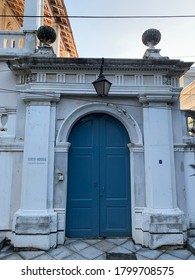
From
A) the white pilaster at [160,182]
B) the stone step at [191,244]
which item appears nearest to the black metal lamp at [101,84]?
the white pilaster at [160,182]

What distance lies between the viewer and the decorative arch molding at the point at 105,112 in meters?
4.25

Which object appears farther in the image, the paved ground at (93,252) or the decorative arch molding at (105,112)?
the decorative arch molding at (105,112)

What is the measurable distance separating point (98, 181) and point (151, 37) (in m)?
3.64

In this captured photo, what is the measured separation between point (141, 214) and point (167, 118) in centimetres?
216

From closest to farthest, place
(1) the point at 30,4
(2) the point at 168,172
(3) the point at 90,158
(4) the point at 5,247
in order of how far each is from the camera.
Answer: (4) the point at 5,247 < (2) the point at 168,172 < (3) the point at 90,158 < (1) the point at 30,4

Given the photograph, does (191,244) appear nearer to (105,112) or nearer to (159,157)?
(159,157)

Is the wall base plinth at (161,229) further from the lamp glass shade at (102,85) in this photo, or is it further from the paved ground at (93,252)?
the lamp glass shade at (102,85)

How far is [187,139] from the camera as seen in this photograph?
4441 mm

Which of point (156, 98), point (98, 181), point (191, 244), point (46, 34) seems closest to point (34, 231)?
point (98, 181)

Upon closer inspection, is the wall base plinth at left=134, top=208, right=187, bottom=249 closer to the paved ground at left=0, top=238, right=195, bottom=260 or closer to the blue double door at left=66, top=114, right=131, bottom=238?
the paved ground at left=0, top=238, right=195, bottom=260

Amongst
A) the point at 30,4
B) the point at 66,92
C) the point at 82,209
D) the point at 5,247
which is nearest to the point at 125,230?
the point at 82,209

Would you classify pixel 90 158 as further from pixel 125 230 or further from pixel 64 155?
pixel 125 230

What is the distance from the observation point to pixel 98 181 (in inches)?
170

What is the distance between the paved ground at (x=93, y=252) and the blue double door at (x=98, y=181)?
0.33m
